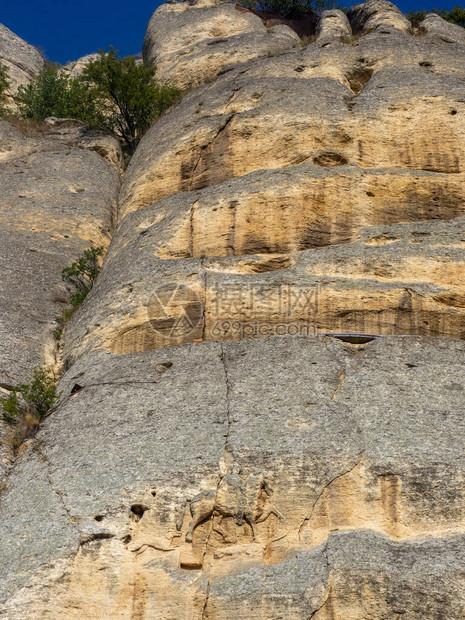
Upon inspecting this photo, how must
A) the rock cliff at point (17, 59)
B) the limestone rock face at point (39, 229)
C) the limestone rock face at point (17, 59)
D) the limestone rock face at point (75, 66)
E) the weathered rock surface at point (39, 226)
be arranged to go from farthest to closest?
the limestone rock face at point (75, 66)
the limestone rock face at point (17, 59)
the rock cliff at point (17, 59)
the weathered rock surface at point (39, 226)
the limestone rock face at point (39, 229)

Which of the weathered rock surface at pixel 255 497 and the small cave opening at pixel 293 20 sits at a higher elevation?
the small cave opening at pixel 293 20

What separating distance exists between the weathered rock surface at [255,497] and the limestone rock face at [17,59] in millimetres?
21077

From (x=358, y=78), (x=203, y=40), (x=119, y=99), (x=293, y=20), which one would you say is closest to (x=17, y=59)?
(x=203, y=40)

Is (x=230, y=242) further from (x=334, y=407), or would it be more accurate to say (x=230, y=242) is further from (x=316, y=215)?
(x=334, y=407)

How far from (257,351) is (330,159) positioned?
5.83 metres

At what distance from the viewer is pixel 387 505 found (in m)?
8.48

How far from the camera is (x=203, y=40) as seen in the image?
25.6 meters

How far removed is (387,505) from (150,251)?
7.26m

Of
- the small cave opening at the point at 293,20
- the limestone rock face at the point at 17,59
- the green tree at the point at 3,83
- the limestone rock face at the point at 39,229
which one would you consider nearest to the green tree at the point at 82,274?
the limestone rock face at the point at 39,229

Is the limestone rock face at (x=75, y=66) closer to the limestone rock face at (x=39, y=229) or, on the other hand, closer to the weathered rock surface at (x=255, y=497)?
the limestone rock face at (x=39, y=229)

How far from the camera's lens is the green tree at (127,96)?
22578mm

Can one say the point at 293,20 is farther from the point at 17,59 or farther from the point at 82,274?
the point at 82,274

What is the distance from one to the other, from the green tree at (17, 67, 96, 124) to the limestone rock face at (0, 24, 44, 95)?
6.21 feet

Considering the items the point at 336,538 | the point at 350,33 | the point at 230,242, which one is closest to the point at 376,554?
the point at 336,538
